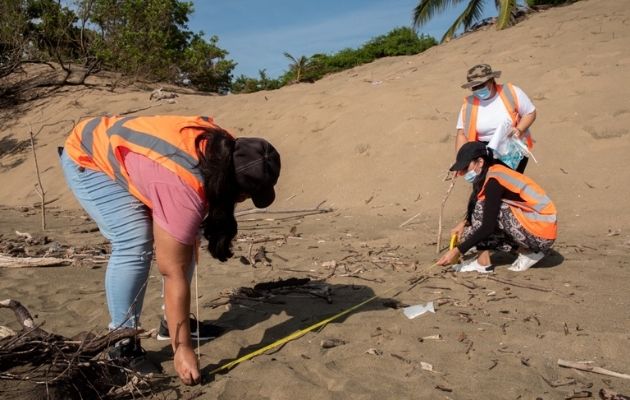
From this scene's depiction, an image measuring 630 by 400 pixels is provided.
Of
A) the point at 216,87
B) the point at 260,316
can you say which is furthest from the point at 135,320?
the point at 216,87

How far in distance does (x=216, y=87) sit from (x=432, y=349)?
19.2m

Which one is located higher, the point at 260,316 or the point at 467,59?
the point at 467,59

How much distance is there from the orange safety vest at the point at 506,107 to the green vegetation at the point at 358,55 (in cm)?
1653

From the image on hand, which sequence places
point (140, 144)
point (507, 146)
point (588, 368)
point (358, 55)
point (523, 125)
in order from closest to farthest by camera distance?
point (140, 144), point (588, 368), point (507, 146), point (523, 125), point (358, 55)

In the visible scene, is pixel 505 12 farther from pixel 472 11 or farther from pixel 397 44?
pixel 397 44

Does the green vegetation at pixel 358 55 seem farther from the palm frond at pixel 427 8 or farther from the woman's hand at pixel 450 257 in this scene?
the woman's hand at pixel 450 257

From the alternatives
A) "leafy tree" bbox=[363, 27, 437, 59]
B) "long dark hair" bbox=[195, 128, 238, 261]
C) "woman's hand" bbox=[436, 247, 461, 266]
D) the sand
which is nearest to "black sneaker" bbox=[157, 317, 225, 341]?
the sand

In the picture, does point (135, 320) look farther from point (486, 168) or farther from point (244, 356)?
point (486, 168)

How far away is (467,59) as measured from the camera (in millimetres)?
11273

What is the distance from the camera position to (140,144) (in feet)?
8.14

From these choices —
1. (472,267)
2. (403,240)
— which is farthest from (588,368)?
(403,240)

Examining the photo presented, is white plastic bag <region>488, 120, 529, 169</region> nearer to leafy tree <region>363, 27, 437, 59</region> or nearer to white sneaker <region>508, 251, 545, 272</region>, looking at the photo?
white sneaker <region>508, 251, 545, 272</region>

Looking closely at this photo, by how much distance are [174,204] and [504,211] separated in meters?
2.80

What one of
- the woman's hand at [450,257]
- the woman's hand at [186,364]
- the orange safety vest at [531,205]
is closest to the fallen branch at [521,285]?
the woman's hand at [450,257]
